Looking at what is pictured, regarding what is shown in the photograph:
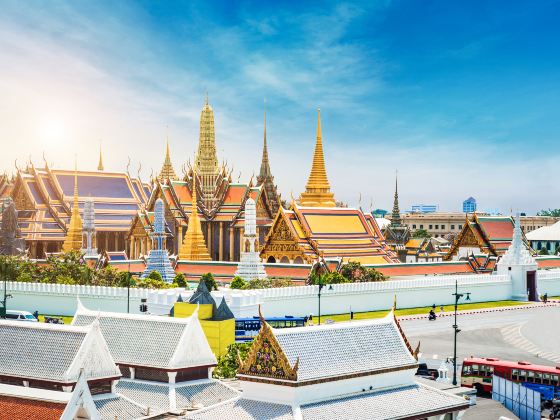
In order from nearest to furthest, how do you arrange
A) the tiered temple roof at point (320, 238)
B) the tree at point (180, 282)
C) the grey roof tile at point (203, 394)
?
the grey roof tile at point (203, 394), the tree at point (180, 282), the tiered temple roof at point (320, 238)

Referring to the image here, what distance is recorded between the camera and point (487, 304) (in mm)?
54781

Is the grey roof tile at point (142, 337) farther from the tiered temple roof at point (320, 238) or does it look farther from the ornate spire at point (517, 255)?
the ornate spire at point (517, 255)

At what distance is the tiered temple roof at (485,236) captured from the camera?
6962 cm

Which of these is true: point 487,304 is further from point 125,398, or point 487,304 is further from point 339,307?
point 125,398

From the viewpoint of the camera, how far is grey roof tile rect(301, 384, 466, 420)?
18438 mm

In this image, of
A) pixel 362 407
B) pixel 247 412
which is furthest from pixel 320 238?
pixel 247 412

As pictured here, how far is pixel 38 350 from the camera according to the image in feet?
68.3

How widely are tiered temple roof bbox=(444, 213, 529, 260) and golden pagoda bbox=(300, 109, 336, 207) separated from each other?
35.2 feet

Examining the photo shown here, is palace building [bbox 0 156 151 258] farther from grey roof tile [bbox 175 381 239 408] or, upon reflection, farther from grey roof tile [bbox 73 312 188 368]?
grey roof tile [bbox 175 381 239 408]

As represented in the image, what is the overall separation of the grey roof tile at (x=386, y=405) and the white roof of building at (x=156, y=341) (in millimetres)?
4739

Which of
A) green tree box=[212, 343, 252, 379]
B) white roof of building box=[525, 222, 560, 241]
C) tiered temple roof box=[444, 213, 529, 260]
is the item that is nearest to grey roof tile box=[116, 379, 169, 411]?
green tree box=[212, 343, 252, 379]

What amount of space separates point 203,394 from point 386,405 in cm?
490

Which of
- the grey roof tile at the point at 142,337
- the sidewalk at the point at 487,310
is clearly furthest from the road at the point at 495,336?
the grey roof tile at the point at 142,337

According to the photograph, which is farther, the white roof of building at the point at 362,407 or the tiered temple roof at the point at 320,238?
the tiered temple roof at the point at 320,238
